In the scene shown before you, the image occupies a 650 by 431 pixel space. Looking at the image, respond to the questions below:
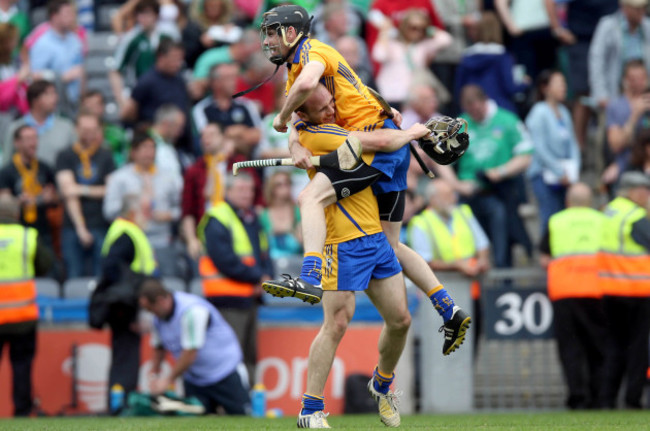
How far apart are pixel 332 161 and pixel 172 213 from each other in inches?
249

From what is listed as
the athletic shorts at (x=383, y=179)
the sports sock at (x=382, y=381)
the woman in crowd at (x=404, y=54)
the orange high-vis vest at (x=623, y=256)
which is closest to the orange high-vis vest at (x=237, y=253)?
the woman in crowd at (x=404, y=54)

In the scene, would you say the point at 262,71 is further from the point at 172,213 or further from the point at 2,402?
the point at 2,402

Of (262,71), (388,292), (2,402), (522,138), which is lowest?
(2,402)

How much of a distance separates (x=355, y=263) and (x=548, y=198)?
6.75 metres

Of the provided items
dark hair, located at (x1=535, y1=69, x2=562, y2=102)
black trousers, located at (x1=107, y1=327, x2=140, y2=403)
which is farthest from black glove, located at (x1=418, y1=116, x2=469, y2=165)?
dark hair, located at (x1=535, y1=69, x2=562, y2=102)

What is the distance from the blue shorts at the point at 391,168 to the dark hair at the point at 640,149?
16.6 feet

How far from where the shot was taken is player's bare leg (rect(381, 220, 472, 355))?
26.3ft

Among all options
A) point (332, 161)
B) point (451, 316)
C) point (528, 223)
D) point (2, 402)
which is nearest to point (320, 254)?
point (332, 161)

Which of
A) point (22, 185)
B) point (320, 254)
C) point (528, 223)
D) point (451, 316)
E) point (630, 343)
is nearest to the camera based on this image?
point (320, 254)

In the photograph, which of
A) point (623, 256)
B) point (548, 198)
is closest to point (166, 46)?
point (548, 198)

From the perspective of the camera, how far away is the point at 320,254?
7.45m

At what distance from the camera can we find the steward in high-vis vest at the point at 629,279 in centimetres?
1166

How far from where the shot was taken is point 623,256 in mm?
11766

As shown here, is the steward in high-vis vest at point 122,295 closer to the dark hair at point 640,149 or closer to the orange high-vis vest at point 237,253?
the orange high-vis vest at point 237,253
